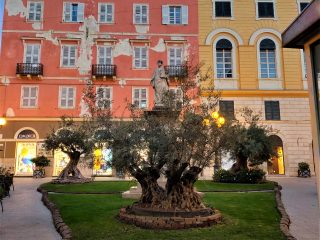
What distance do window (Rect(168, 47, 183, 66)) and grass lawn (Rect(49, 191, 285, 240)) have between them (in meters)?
18.5

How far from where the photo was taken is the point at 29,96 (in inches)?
1061

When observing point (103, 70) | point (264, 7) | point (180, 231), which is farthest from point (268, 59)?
point (180, 231)

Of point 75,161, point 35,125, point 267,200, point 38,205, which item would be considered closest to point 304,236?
point 267,200

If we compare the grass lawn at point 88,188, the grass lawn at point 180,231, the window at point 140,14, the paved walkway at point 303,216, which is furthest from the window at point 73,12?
the paved walkway at point 303,216

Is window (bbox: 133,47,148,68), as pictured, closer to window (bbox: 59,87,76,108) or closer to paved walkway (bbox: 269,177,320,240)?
window (bbox: 59,87,76,108)

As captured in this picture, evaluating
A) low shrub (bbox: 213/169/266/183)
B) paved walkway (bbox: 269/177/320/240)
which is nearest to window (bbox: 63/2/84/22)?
low shrub (bbox: 213/169/266/183)

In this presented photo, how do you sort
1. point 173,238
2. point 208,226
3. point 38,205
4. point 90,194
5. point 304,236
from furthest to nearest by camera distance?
point 90,194 → point 38,205 → point 208,226 → point 304,236 → point 173,238

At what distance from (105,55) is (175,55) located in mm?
5704

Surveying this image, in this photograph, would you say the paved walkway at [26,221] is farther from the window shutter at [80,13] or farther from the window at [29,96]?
the window shutter at [80,13]

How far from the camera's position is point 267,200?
11.8 meters

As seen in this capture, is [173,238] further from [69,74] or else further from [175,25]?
[175,25]

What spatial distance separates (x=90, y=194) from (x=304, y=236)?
8.90 m

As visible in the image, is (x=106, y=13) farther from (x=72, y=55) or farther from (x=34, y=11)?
(x=34, y=11)

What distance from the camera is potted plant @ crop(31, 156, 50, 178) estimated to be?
2491cm
